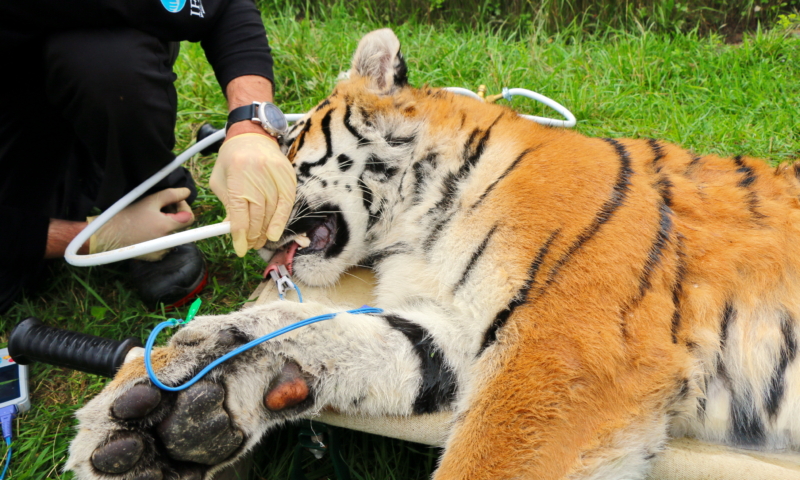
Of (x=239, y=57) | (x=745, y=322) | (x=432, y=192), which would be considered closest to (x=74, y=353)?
(x=432, y=192)

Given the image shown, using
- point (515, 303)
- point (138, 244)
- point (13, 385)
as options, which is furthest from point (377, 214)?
point (13, 385)

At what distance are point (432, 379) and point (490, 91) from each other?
2397 millimetres

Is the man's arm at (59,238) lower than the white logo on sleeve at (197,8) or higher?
lower

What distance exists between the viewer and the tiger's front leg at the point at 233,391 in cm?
129

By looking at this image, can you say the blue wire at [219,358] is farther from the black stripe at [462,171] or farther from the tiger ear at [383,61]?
the tiger ear at [383,61]

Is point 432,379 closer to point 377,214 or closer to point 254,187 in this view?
point 377,214

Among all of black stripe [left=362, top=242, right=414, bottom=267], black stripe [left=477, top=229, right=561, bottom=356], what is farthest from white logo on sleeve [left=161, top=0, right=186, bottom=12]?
black stripe [left=477, top=229, right=561, bottom=356]

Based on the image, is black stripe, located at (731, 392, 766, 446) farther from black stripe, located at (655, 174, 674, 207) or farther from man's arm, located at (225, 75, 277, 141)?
man's arm, located at (225, 75, 277, 141)

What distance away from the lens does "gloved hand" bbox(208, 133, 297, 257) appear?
1.98m

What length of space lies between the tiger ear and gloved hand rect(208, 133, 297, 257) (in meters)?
0.48

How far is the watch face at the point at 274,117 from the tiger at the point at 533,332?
55 centimetres

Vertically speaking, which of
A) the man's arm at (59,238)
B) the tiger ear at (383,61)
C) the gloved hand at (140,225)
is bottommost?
the man's arm at (59,238)

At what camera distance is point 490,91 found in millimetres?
3537


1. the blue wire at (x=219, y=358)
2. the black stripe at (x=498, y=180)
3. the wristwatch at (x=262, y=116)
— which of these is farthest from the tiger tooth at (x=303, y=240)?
the black stripe at (x=498, y=180)
